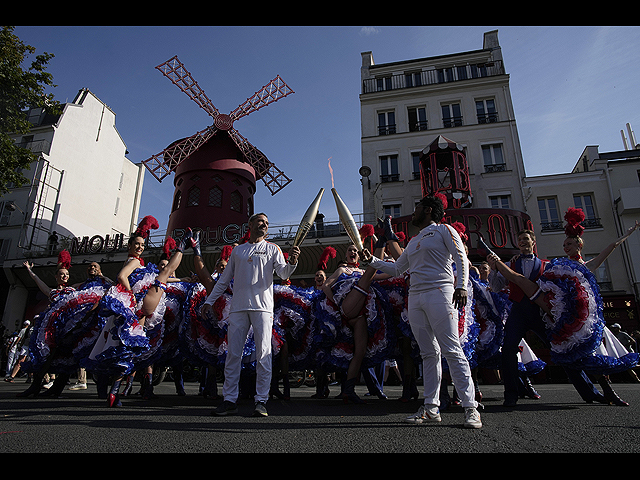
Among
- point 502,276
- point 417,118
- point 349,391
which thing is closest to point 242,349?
point 349,391

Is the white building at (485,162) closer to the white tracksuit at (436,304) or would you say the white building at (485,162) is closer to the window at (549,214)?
the window at (549,214)

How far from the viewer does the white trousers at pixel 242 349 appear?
4.10 meters

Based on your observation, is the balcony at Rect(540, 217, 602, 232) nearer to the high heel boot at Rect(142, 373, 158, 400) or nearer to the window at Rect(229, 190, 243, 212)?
the window at Rect(229, 190, 243, 212)

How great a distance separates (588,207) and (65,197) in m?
31.9

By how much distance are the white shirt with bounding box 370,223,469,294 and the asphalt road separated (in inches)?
47.5

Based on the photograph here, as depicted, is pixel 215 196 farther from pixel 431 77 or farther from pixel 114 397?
pixel 114 397

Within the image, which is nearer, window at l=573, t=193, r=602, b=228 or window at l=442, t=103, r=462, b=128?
window at l=573, t=193, r=602, b=228

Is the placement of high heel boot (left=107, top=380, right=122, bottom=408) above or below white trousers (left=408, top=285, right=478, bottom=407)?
below

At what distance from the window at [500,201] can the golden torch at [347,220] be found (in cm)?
1822

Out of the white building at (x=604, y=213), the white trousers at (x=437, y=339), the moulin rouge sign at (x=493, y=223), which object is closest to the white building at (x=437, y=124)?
the white building at (x=604, y=213)

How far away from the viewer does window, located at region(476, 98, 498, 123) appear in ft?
77.3

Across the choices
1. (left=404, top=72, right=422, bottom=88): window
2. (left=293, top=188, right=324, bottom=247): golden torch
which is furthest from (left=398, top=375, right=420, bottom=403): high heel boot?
(left=404, top=72, right=422, bottom=88): window

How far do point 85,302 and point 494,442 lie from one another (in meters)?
5.30

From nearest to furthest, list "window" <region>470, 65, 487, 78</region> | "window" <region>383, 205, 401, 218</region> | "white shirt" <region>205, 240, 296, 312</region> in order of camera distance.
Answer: "white shirt" <region>205, 240, 296, 312</region> < "window" <region>383, 205, 401, 218</region> < "window" <region>470, 65, 487, 78</region>
